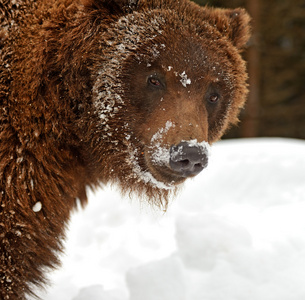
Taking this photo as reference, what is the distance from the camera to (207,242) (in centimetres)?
402

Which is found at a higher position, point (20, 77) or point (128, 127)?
point (20, 77)

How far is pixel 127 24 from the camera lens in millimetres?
3221

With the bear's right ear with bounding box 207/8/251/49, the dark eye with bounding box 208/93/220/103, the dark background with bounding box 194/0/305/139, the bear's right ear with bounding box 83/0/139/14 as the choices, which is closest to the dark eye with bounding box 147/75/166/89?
the dark eye with bounding box 208/93/220/103

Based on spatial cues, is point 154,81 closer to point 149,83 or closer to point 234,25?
point 149,83

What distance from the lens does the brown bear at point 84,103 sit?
3000 mm

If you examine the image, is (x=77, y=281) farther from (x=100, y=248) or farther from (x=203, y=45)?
(x=203, y=45)

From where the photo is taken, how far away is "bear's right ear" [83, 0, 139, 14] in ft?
10.6

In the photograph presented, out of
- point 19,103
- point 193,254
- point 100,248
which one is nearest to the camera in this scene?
point 19,103

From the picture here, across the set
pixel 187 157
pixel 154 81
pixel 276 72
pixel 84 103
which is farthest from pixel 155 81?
pixel 276 72

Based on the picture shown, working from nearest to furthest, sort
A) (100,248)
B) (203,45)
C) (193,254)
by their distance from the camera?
1. (203,45)
2. (193,254)
3. (100,248)

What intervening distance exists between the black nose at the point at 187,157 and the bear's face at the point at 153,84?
1.2 inches

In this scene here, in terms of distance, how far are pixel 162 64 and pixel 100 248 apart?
2304 mm

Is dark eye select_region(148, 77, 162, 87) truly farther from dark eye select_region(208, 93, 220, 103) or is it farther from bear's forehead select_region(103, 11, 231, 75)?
dark eye select_region(208, 93, 220, 103)

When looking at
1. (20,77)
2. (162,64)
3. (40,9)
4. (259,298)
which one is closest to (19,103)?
(20,77)
